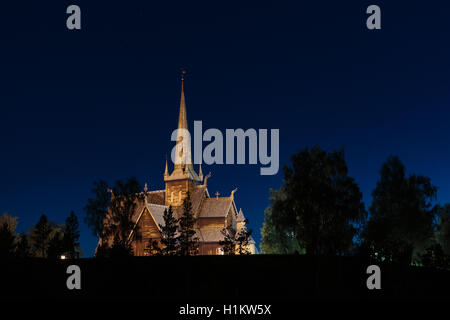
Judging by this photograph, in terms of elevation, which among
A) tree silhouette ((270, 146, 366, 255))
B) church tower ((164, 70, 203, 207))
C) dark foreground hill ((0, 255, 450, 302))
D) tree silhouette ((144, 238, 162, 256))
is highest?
church tower ((164, 70, 203, 207))

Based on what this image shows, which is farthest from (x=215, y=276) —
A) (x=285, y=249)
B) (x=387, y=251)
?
(x=285, y=249)

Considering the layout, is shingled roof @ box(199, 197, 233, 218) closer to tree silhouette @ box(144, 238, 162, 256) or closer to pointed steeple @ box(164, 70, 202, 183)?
pointed steeple @ box(164, 70, 202, 183)

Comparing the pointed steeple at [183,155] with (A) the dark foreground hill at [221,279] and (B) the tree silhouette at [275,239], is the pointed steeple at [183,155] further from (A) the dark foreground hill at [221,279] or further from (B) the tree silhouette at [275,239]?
(A) the dark foreground hill at [221,279]

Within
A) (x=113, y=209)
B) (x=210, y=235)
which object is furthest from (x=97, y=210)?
(x=210, y=235)

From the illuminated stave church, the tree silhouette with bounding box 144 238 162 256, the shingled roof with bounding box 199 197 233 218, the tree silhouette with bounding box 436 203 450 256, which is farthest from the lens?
the shingled roof with bounding box 199 197 233 218

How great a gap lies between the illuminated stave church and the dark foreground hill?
32.2m

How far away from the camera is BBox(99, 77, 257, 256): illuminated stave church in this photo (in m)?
73.2

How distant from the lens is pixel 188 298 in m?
29.5

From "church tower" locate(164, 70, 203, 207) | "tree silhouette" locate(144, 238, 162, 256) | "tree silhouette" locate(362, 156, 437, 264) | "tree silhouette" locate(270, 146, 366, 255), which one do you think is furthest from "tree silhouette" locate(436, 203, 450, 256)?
"church tower" locate(164, 70, 203, 207)

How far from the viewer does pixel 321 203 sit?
44.6 metres

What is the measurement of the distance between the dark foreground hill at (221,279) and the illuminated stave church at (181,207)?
32.2 m

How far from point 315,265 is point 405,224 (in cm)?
2404

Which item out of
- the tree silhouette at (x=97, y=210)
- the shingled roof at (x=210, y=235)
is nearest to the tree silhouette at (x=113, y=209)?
the tree silhouette at (x=97, y=210)

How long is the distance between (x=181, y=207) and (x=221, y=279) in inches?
1868
